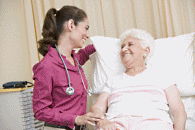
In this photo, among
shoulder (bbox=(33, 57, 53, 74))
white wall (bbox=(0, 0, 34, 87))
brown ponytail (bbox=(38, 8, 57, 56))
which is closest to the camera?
shoulder (bbox=(33, 57, 53, 74))

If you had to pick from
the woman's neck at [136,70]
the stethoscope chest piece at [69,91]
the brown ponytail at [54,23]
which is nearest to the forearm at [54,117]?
the stethoscope chest piece at [69,91]

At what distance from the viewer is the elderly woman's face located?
54.3 inches

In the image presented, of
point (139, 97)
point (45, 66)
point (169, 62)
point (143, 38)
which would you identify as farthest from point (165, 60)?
point (45, 66)

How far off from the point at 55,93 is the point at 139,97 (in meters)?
0.55

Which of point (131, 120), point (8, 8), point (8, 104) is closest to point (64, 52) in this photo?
point (131, 120)

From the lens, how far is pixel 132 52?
4.54 feet

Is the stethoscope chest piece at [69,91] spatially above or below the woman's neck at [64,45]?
below

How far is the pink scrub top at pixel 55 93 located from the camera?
1122 millimetres

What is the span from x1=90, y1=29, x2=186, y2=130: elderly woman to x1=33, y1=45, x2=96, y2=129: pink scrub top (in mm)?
149

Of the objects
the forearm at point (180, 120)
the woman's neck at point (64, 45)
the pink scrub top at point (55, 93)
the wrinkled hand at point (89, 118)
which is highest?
the woman's neck at point (64, 45)

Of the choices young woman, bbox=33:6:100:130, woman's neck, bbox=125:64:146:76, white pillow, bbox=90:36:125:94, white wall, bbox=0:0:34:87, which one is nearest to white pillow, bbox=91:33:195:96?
white pillow, bbox=90:36:125:94

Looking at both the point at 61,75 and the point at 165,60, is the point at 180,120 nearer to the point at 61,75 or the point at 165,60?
the point at 165,60

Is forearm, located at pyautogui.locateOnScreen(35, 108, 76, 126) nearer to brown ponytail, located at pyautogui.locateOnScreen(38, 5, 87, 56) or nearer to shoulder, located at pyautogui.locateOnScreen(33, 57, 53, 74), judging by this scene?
shoulder, located at pyautogui.locateOnScreen(33, 57, 53, 74)

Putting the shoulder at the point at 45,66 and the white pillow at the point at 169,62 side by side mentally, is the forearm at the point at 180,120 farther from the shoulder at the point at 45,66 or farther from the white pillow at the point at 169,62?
the shoulder at the point at 45,66
